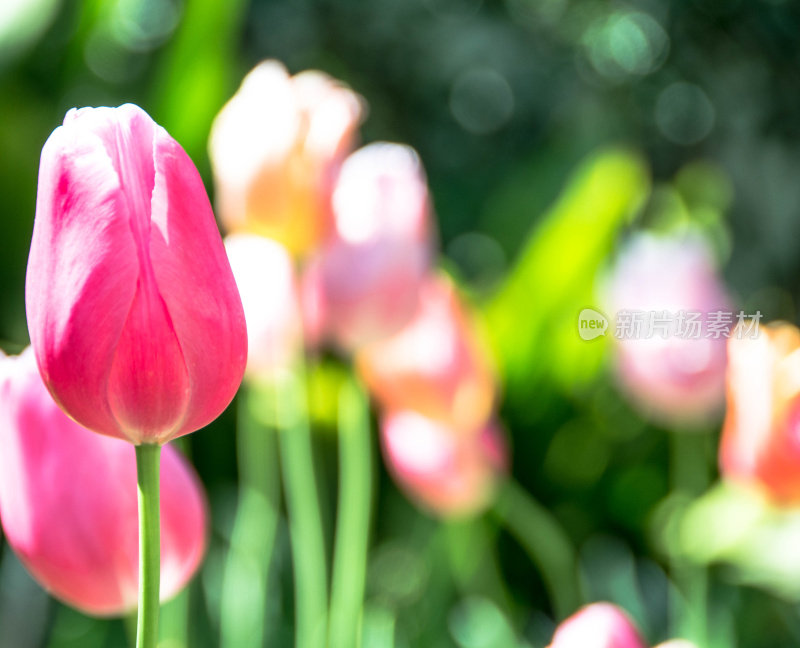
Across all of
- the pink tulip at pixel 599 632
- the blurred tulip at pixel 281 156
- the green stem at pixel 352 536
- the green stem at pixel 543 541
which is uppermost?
the blurred tulip at pixel 281 156

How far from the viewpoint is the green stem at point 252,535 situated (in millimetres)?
622

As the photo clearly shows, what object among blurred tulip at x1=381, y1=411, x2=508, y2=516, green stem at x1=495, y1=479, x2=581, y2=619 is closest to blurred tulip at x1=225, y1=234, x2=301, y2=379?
blurred tulip at x1=381, y1=411, x2=508, y2=516

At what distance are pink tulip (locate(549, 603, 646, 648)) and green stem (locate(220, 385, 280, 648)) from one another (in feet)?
1.33

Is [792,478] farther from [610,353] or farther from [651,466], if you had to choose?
[651,466]

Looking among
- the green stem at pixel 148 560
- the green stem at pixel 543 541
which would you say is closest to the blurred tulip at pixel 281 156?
the green stem at pixel 148 560

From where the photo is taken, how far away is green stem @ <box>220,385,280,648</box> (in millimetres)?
622

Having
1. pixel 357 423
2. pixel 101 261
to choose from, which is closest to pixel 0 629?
pixel 357 423

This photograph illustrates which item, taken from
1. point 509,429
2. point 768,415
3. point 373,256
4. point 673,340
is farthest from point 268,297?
point 509,429

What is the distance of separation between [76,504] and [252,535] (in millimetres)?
455

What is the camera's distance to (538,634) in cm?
80

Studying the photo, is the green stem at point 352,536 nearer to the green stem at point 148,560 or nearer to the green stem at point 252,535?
the green stem at point 252,535

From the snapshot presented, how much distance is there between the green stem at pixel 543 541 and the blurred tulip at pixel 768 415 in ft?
0.97

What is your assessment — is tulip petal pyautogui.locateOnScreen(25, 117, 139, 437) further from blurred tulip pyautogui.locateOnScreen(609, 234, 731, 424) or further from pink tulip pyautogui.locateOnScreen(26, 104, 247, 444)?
blurred tulip pyautogui.locateOnScreen(609, 234, 731, 424)

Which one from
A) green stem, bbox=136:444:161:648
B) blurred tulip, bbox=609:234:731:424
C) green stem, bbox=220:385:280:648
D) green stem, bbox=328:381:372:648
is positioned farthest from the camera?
blurred tulip, bbox=609:234:731:424
